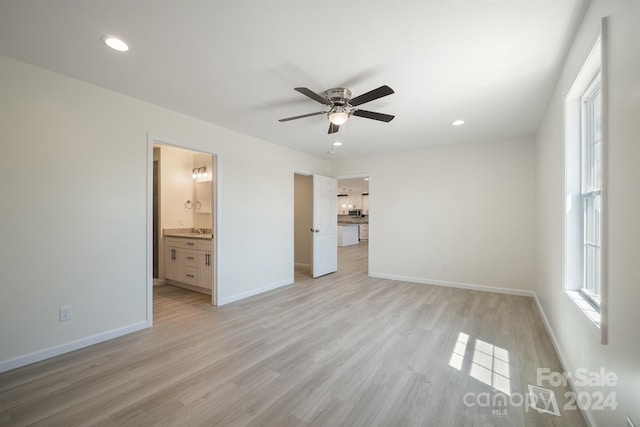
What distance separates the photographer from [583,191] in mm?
2090

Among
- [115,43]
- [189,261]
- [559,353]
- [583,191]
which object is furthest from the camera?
[189,261]

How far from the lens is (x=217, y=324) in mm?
3145

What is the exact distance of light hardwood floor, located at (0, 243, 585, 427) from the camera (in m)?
1.69

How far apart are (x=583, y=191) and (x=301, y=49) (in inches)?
97.9

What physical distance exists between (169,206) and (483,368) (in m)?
5.47

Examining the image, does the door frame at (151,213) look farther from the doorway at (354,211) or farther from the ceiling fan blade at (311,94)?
the doorway at (354,211)

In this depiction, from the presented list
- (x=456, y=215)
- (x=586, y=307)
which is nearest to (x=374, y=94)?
(x=586, y=307)

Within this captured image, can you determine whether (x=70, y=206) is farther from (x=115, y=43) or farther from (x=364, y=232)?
(x=364, y=232)

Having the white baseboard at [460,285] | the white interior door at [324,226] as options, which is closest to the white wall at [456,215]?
the white baseboard at [460,285]

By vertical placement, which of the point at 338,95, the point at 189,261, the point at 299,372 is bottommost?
the point at 299,372

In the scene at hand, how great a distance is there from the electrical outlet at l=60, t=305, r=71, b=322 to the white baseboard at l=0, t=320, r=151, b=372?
24cm

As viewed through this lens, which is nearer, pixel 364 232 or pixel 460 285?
pixel 460 285

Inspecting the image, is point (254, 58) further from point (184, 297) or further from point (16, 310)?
point (184, 297)

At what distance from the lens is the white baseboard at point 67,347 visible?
7.21ft
